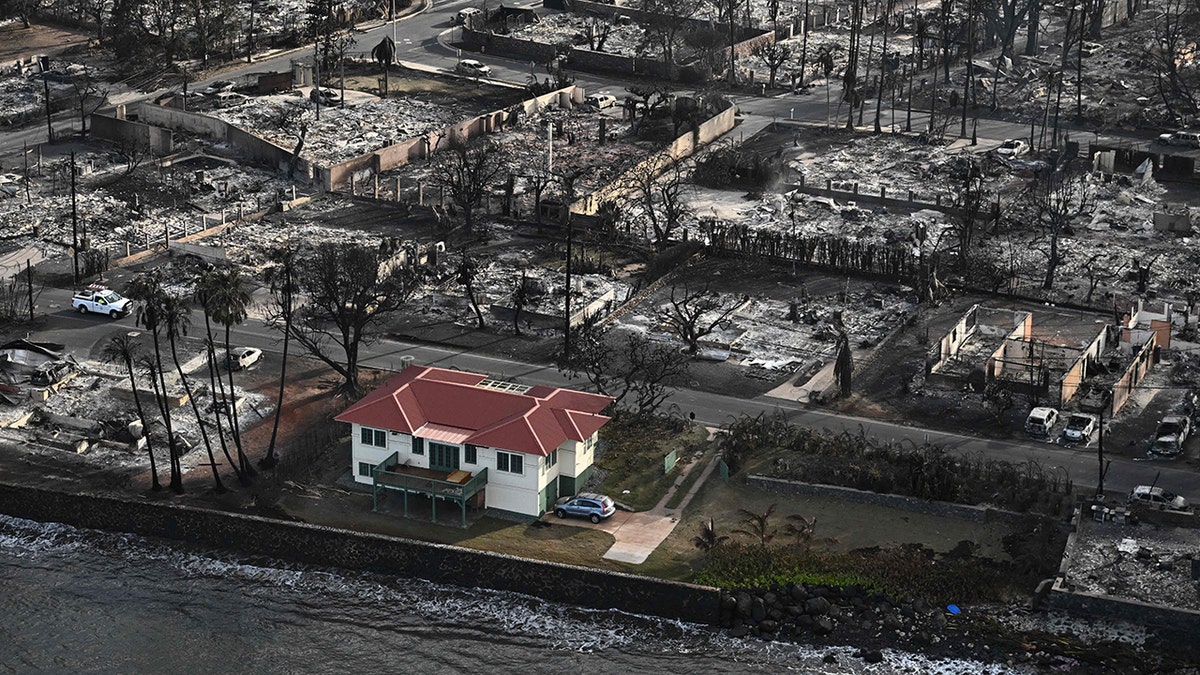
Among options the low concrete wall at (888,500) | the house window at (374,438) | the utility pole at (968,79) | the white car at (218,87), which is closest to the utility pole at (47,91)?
the white car at (218,87)

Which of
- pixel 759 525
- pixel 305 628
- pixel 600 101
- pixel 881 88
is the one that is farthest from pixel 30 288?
pixel 881 88

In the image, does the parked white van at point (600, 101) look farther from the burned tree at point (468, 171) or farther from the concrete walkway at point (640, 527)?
the concrete walkway at point (640, 527)

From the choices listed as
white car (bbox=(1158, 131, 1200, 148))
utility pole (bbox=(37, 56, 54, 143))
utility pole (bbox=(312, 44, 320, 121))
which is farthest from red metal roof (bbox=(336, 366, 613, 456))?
white car (bbox=(1158, 131, 1200, 148))

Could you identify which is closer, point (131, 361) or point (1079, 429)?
point (1079, 429)

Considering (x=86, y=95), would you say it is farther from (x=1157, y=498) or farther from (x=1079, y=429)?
A: (x=1157, y=498)

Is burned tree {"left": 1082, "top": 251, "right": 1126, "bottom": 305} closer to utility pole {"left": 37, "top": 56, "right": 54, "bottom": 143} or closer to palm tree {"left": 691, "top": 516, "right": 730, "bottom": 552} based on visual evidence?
palm tree {"left": 691, "top": 516, "right": 730, "bottom": 552}
